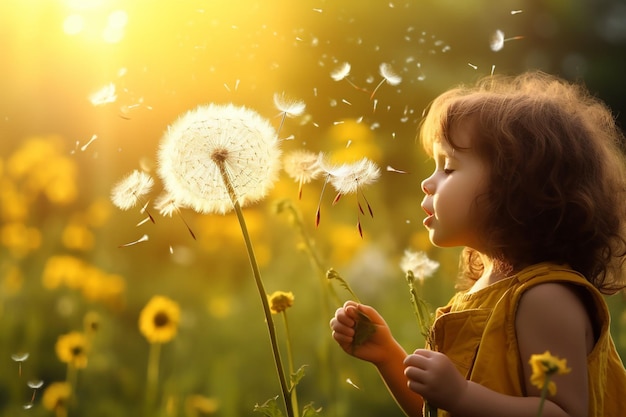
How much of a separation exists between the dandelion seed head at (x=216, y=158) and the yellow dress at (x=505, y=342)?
1.15 ft

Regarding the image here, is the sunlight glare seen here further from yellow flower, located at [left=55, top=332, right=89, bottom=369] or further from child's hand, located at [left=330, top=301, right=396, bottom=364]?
child's hand, located at [left=330, top=301, right=396, bottom=364]

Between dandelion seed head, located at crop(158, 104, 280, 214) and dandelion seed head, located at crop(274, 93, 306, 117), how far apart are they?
0.05 metres

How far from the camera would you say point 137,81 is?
228cm

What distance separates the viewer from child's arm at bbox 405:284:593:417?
3.83 ft

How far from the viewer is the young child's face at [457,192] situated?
1.34 metres

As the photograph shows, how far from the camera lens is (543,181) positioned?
4.42 ft

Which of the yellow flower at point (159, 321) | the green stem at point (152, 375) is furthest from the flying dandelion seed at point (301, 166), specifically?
the green stem at point (152, 375)

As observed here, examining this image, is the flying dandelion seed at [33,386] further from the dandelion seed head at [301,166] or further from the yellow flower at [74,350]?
the dandelion seed head at [301,166]

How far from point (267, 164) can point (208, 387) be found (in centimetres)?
86

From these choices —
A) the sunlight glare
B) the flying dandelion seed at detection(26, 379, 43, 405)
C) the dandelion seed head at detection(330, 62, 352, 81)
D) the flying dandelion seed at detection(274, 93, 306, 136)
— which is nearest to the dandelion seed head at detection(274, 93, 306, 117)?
the flying dandelion seed at detection(274, 93, 306, 136)

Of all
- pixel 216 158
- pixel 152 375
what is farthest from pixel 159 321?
pixel 216 158

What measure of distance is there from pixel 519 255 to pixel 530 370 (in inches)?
7.9

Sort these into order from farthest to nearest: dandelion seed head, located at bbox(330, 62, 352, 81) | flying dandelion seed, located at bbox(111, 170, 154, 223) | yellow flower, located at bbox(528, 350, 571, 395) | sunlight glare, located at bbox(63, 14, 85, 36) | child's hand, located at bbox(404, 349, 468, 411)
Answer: sunlight glare, located at bbox(63, 14, 85, 36) < dandelion seed head, located at bbox(330, 62, 352, 81) < flying dandelion seed, located at bbox(111, 170, 154, 223) < child's hand, located at bbox(404, 349, 468, 411) < yellow flower, located at bbox(528, 350, 571, 395)

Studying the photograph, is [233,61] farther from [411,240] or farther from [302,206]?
[411,240]
